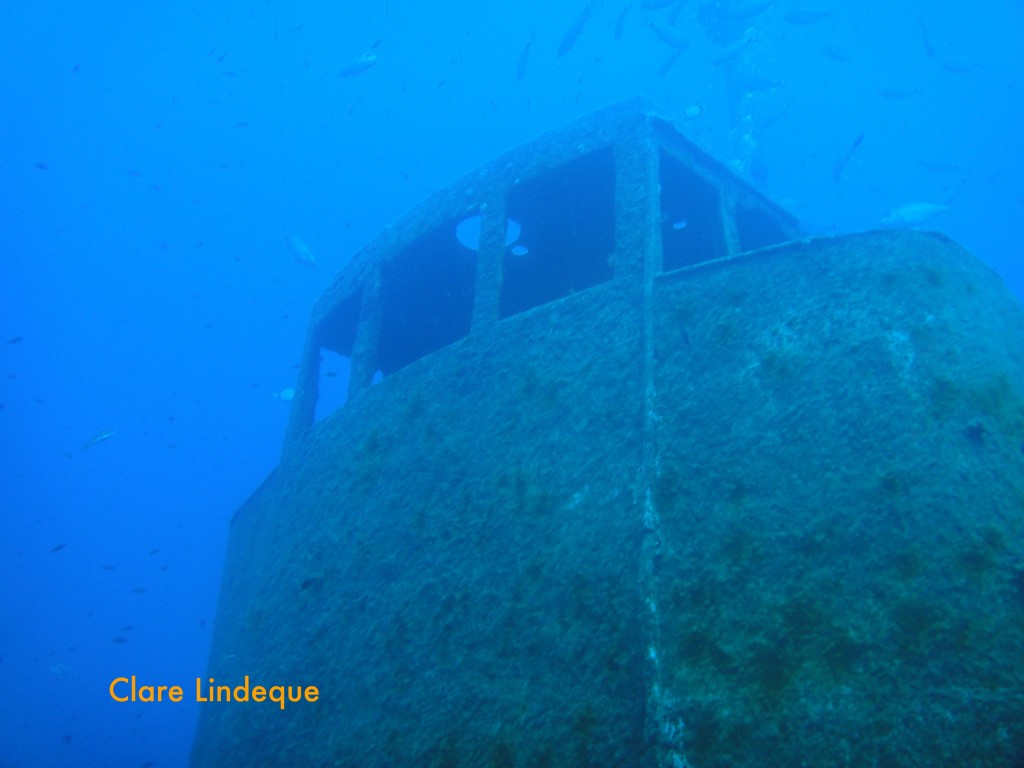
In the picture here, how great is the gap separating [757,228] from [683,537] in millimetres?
5264

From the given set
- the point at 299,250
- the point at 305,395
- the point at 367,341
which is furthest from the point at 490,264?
the point at 299,250

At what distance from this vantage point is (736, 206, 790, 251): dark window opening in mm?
6336

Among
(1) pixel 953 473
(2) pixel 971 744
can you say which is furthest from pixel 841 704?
(1) pixel 953 473

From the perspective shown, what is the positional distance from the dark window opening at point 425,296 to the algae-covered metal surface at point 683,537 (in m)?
2.38

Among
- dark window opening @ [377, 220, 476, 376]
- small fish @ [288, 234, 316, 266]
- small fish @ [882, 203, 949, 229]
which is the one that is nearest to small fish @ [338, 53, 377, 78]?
small fish @ [288, 234, 316, 266]

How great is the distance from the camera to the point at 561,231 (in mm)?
6922

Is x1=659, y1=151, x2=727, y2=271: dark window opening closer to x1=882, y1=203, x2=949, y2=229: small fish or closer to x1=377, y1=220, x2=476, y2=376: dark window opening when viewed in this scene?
x1=377, y1=220, x2=476, y2=376: dark window opening

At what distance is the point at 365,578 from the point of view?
370 cm

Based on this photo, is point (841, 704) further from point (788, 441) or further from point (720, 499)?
point (788, 441)

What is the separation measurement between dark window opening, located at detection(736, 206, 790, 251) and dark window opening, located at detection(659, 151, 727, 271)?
1.20 ft

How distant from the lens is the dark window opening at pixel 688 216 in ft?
18.0

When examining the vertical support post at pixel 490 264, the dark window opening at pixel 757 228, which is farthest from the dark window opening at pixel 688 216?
the vertical support post at pixel 490 264

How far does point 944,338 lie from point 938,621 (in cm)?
131

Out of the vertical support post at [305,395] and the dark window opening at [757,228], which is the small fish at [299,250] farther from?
the dark window opening at [757,228]
